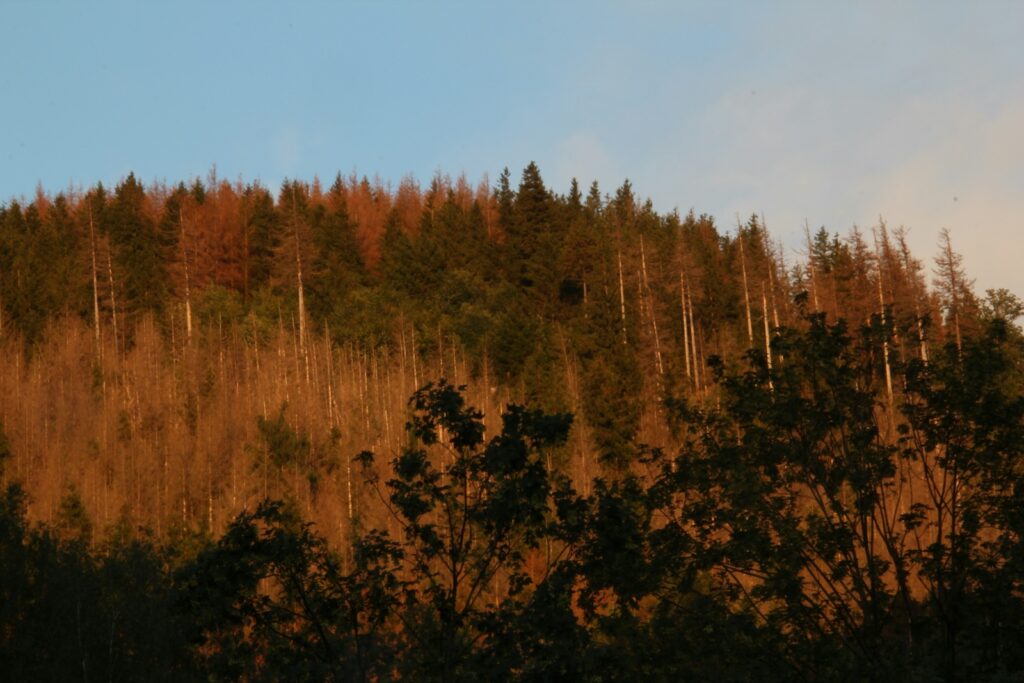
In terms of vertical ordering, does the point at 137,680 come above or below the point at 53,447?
below

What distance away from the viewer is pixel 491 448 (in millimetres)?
12312

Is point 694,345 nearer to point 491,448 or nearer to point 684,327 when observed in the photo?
point 684,327

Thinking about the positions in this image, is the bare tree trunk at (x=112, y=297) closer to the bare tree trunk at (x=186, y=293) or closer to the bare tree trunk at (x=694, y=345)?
the bare tree trunk at (x=186, y=293)

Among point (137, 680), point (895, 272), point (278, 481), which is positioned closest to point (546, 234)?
point (895, 272)

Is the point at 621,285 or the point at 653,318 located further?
the point at 621,285

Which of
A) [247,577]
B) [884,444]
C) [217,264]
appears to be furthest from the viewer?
[217,264]

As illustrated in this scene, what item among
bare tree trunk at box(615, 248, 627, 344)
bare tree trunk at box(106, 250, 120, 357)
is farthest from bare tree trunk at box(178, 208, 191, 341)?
bare tree trunk at box(615, 248, 627, 344)

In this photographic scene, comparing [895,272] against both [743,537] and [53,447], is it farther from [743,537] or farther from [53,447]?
[743,537]

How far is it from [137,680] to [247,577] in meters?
17.0

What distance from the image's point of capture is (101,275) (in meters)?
91.1

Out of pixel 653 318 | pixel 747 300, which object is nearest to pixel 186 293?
pixel 653 318

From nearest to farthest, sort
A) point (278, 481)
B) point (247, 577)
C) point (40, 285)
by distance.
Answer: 1. point (247, 577)
2. point (278, 481)
3. point (40, 285)

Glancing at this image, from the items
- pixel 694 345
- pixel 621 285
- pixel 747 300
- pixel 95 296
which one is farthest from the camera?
pixel 621 285

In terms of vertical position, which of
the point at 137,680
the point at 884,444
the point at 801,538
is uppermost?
the point at 884,444
